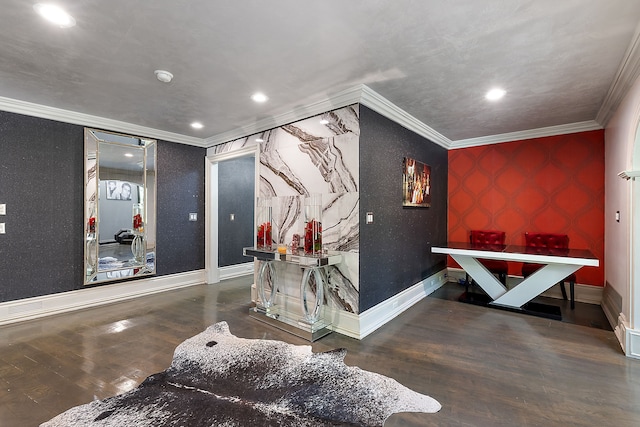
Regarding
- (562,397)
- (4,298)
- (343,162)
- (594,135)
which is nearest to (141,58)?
(343,162)

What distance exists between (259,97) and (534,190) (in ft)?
15.3

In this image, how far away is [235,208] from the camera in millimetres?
6281

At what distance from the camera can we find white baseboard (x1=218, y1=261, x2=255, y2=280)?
19.3 ft

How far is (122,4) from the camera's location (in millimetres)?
1890

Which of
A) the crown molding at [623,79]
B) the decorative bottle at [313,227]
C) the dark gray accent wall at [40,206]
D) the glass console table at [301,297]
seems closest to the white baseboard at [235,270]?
the glass console table at [301,297]

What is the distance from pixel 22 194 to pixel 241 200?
3409 millimetres

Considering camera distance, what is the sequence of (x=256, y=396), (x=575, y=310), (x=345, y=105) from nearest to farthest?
(x=256, y=396) → (x=345, y=105) → (x=575, y=310)

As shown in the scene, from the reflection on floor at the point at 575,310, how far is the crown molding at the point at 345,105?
2599 millimetres

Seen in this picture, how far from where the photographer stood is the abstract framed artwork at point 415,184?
161 inches

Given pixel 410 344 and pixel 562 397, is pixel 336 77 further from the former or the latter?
pixel 562 397

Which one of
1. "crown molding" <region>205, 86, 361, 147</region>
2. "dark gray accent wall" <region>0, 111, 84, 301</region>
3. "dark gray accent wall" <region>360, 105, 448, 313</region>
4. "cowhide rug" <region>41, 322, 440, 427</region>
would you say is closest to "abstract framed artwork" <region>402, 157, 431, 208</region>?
"dark gray accent wall" <region>360, 105, 448, 313</region>

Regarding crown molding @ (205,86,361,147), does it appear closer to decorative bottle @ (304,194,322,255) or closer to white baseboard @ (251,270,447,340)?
decorative bottle @ (304,194,322,255)

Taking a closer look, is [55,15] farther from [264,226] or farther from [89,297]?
[89,297]

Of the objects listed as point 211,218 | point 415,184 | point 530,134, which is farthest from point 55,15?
point 530,134
